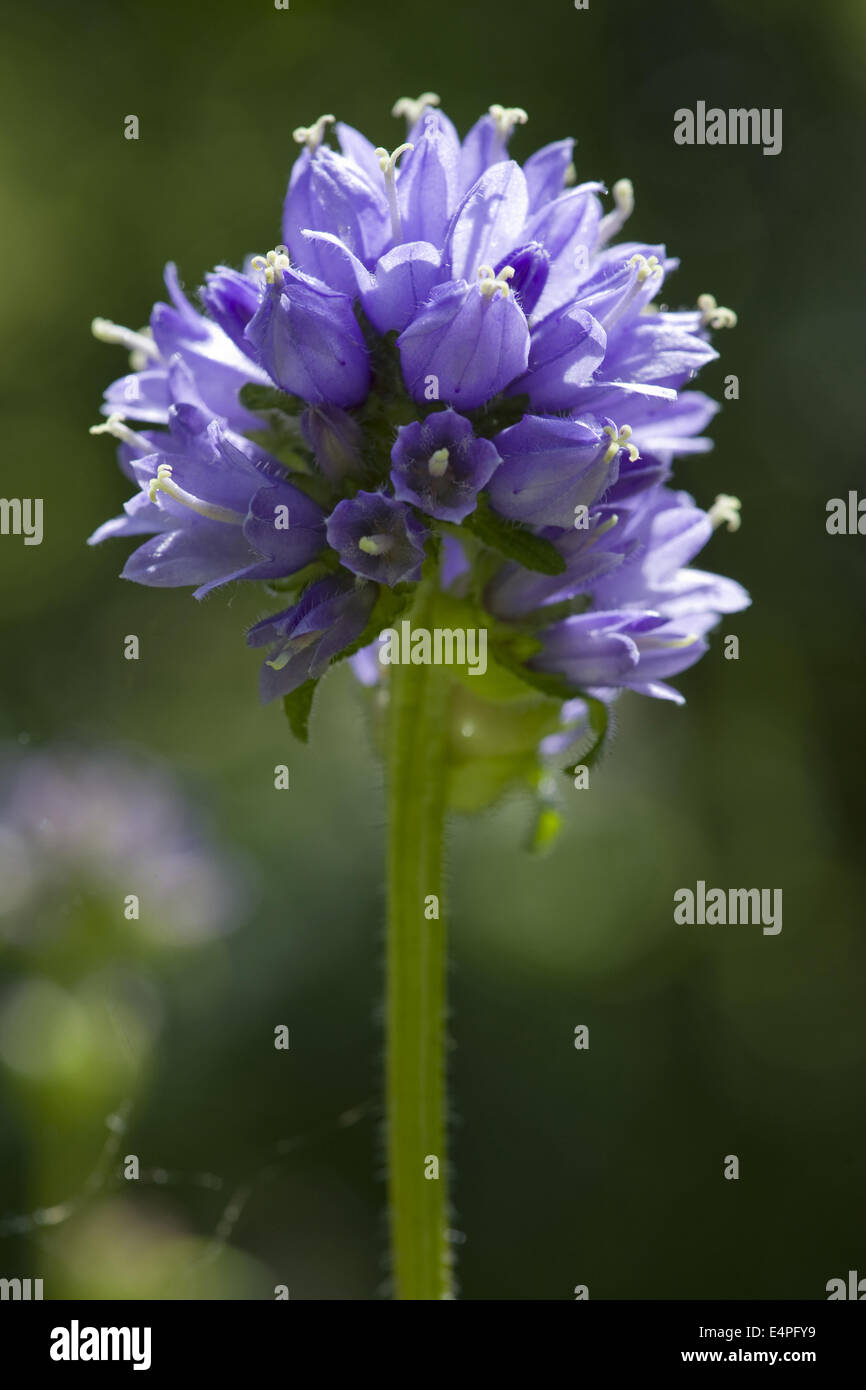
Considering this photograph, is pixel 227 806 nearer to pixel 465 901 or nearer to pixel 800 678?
pixel 465 901

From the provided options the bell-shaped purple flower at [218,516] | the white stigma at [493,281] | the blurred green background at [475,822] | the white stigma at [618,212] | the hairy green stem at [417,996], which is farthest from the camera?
the blurred green background at [475,822]

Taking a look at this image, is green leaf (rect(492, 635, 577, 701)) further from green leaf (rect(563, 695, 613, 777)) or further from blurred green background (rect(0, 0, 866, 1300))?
blurred green background (rect(0, 0, 866, 1300))

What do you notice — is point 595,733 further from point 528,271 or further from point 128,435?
point 128,435

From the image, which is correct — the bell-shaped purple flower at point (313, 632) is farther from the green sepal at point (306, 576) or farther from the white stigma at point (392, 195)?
Result: the white stigma at point (392, 195)

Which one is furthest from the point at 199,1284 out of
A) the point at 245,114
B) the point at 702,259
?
the point at 245,114

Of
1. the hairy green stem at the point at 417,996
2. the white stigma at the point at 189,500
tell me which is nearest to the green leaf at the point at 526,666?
the hairy green stem at the point at 417,996

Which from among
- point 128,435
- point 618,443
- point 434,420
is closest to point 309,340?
point 434,420
